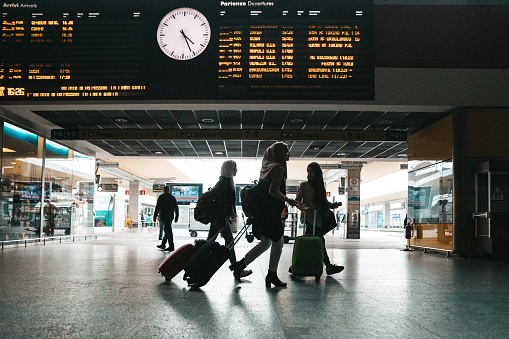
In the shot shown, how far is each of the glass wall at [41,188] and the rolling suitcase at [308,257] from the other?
858cm

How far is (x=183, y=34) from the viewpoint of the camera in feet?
30.0

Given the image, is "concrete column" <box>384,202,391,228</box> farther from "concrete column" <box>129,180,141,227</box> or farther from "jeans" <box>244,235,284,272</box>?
"jeans" <box>244,235,284,272</box>

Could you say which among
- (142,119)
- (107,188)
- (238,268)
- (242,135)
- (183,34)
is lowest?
(238,268)

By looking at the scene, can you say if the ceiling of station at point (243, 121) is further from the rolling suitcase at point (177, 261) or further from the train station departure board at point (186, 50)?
the rolling suitcase at point (177, 261)

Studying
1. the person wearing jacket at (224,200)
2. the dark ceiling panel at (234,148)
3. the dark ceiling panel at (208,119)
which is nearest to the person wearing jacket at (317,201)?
the person wearing jacket at (224,200)

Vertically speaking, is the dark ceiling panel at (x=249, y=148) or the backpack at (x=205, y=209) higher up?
the dark ceiling panel at (x=249, y=148)

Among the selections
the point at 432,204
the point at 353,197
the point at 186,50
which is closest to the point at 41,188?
the point at 186,50

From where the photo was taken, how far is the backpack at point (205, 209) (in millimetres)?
5527

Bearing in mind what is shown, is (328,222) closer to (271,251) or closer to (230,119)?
(271,251)

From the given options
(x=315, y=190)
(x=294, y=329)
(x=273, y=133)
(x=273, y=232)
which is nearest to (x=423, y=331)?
(x=294, y=329)

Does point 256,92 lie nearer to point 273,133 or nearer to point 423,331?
point 273,133

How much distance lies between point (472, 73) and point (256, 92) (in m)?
4.88

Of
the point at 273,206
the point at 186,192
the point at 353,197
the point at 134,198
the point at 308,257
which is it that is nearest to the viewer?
the point at 273,206

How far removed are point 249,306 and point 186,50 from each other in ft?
21.3
